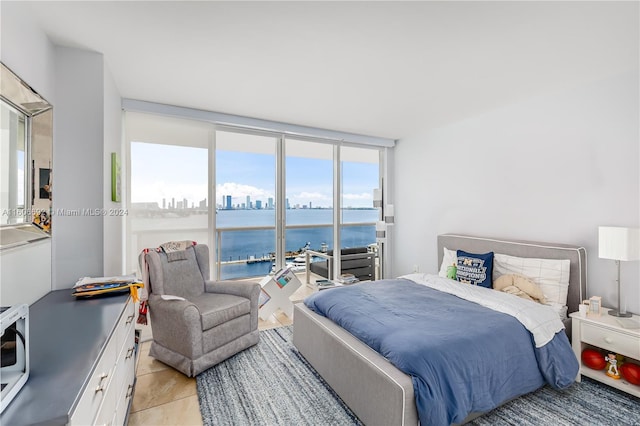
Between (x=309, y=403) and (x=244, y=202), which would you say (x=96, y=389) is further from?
(x=244, y=202)

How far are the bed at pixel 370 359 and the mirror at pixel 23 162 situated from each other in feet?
6.62

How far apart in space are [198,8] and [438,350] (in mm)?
2479

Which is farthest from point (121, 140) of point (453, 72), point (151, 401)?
point (453, 72)

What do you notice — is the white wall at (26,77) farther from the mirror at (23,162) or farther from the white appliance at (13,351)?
the white appliance at (13,351)

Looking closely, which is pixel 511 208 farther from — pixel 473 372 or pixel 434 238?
pixel 473 372

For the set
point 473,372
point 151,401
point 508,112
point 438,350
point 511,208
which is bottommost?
point 151,401

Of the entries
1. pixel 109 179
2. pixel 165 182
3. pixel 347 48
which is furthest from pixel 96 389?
pixel 165 182

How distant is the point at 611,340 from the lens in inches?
91.0

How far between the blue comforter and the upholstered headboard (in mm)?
638

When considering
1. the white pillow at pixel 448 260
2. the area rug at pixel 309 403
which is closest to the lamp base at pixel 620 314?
the area rug at pixel 309 403

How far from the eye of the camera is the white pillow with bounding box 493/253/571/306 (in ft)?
9.12

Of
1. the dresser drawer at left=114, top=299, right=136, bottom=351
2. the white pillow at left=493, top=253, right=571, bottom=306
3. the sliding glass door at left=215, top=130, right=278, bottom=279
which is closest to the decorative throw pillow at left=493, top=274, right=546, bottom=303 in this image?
the white pillow at left=493, top=253, right=571, bottom=306

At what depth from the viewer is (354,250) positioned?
16.3ft

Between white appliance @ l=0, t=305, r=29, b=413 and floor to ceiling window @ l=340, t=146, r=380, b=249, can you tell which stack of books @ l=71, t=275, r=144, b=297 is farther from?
floor to ceiling window @ l=340, t=146, r=380, b=249
